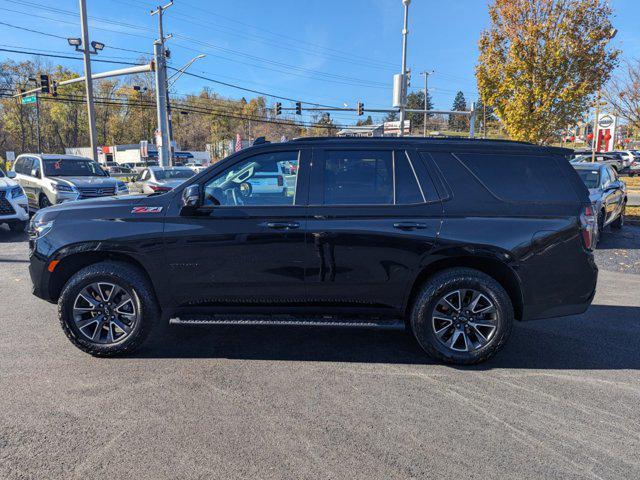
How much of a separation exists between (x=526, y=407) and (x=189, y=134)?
92577 millimetres

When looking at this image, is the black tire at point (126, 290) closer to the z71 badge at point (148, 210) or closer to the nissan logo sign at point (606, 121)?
the z71 badge at point (148, 210)

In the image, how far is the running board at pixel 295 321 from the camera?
407cm

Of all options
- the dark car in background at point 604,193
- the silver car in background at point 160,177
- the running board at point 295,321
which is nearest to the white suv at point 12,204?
the silver car in background at point 160,177

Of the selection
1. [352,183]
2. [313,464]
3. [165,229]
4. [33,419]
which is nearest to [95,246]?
[165,229]

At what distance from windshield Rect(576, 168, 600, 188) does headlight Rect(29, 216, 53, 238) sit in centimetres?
1011

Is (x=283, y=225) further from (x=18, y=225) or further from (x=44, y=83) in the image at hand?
(x=44, y=83)

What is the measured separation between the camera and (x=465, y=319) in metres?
4.10

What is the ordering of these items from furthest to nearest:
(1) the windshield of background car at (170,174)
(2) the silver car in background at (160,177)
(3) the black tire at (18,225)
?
(1) the windshield of background car at (170,174)
(2) the silver car in background at (160,177)
(3) the black tire at (18,225)

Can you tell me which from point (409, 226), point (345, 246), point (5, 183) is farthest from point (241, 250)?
point (5, 183)

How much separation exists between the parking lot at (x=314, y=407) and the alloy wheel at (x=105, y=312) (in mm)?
245

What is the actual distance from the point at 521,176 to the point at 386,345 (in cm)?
204

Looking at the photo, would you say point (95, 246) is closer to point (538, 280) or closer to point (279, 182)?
point (279, 182)

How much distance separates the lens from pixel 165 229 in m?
4.07

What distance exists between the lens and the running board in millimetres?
4070
